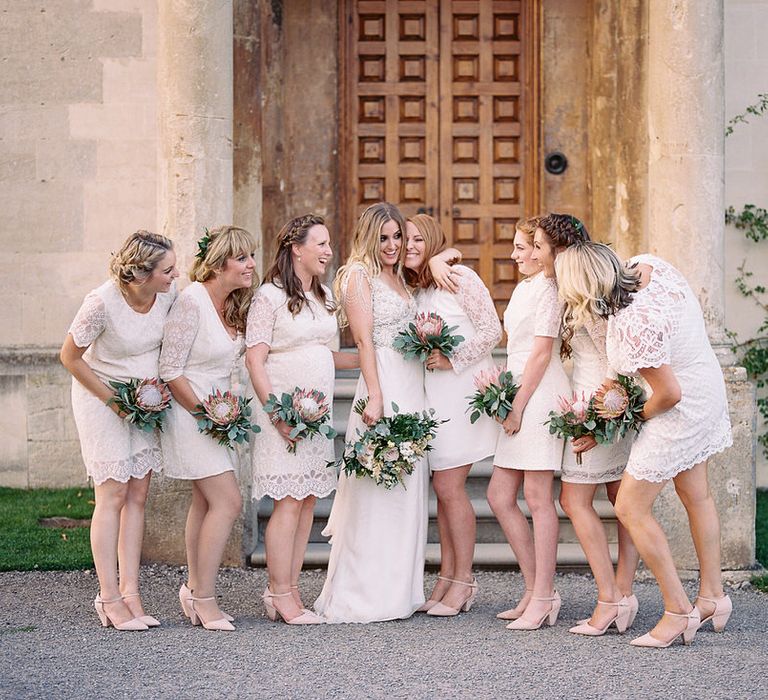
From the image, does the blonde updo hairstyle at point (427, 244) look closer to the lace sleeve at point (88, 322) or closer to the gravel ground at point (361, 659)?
the lace sleeve at point (88, 322)

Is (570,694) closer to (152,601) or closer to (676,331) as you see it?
(676,331)

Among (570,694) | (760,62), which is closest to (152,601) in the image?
(570,694)

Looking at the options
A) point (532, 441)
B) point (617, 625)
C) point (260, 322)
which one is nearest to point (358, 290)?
point (260, 322)

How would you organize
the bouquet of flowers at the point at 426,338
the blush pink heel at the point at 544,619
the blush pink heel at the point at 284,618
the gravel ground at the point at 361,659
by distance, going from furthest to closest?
the bouquet of flowers at the point at 426,338, the blush pink heel at the point at 284,618, the blush pink heel at the point at 544,619, the gravel ground at the point at 361,659

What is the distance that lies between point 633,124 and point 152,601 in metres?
4.83

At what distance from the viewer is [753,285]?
9258 mm

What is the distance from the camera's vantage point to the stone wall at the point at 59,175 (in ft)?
29.6

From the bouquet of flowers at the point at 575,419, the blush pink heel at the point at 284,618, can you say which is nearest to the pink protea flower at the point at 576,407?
the bouquet of flowers at the point at 575,419

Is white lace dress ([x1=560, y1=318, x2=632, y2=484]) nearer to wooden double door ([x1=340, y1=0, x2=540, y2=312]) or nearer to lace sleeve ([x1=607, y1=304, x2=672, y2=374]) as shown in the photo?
lace sleeve ([x1=607, y1=304, x2=672, y2=374])

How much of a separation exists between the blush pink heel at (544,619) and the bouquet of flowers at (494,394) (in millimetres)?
920

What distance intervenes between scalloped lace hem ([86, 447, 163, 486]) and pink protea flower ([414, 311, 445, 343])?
1417mm

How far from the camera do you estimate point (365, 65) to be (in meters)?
Result: 9.62

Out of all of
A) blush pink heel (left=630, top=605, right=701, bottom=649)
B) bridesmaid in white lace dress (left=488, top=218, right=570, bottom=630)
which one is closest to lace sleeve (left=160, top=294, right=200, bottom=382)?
bridesmaid in white lace dress (left=488, top=218, right=570, bottom=630)

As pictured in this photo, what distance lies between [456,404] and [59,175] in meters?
4.21
